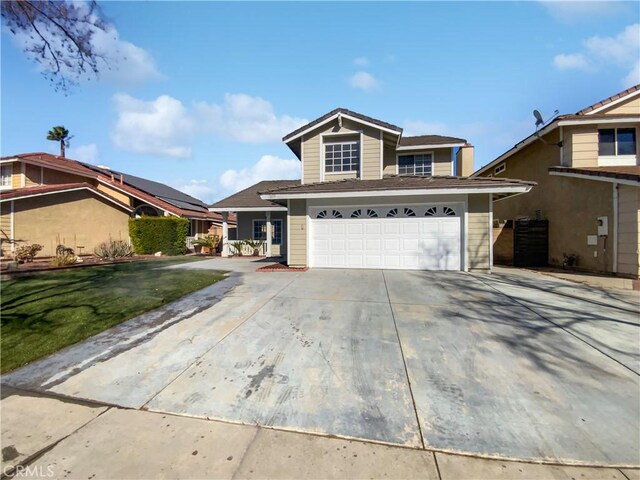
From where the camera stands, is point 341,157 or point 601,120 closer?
point 601,120

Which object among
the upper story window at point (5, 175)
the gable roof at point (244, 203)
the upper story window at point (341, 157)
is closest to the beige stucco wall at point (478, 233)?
the upper story window at point (341, 157)

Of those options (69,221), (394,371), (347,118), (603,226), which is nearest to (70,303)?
(394,371)

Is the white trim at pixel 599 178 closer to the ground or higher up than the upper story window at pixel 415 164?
closer to the ground

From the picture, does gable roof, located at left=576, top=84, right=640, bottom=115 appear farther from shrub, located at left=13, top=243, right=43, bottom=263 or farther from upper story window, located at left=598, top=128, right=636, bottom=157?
shrub, located at left=13, top=243, right=43, bottom=263

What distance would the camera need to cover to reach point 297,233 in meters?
11.3

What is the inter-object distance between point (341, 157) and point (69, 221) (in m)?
15.2

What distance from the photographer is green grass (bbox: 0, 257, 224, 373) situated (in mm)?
4615

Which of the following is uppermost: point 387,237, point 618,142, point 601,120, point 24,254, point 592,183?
point 601,120

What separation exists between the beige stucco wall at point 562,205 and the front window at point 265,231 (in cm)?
1308

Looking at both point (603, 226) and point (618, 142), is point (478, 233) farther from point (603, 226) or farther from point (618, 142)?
point (618, 142)

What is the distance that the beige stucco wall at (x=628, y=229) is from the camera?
9.15 m

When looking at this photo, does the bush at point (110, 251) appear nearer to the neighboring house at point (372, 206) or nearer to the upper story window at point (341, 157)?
the neighboring house at point (372, 206)

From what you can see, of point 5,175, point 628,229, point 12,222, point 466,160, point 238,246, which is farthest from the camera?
point 238,246

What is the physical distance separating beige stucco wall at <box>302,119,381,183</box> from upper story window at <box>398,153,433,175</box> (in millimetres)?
3206
